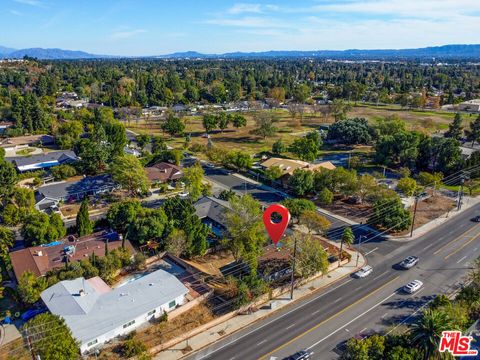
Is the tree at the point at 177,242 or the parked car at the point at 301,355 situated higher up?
the tree at the point at 177,242

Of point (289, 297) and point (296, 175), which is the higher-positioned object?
point (296, 175)

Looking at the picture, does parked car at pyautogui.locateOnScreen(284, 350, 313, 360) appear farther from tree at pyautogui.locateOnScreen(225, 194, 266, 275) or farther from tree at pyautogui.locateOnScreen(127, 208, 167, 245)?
tree at pyautogui.locateOnScreen(127, 208, 167, 245)

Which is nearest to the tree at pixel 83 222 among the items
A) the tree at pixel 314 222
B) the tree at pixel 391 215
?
the tree at pixel 314 222

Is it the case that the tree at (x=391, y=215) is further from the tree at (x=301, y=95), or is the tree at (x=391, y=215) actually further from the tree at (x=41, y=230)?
the tree at (x=301, y=95)

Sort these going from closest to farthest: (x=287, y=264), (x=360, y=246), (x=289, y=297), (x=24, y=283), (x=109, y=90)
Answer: (x=24, y=283) < (x=289, y=297) < (x=287, y=264) < (x=360, y=246) < (x=109, y=90)

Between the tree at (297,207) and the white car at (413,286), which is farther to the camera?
the tree at (297,207)

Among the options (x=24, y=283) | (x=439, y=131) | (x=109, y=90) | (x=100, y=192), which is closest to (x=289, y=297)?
(x=24, y=283)

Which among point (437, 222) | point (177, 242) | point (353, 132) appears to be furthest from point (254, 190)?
point (353, 132)

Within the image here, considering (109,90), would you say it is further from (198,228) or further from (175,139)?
(198,228)
